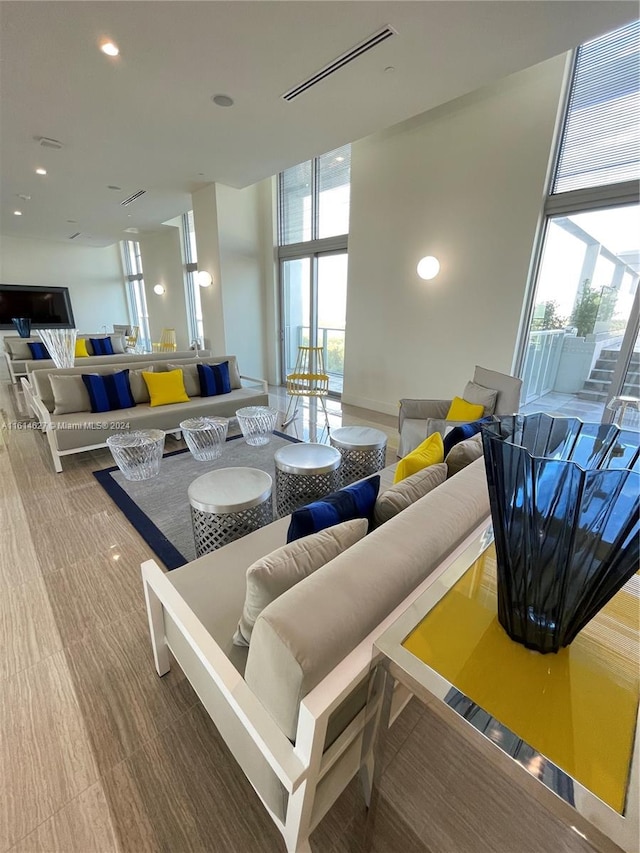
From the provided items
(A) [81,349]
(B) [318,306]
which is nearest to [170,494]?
(B) [318,306]

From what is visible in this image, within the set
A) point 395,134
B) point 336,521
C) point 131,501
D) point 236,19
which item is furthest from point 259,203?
point 336,521

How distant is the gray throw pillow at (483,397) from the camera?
288cm

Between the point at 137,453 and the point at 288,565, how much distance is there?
2.32 meters

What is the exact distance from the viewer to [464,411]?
2.91 metres

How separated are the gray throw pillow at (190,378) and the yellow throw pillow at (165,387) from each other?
7.9 inches

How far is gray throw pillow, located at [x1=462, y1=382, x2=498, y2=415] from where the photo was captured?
2879 millimetres

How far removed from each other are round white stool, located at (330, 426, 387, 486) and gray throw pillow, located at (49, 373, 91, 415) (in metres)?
2.52

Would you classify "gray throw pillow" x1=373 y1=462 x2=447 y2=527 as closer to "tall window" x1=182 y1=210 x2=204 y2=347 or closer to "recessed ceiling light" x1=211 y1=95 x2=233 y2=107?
"recessed ceiling light" x1=211 y1=95 x2=233 y2=107

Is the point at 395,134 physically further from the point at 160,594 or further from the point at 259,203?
the point at 160,594

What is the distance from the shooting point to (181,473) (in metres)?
3.06

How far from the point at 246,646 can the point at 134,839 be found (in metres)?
0.60

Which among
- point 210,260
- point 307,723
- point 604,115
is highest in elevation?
point 604,115

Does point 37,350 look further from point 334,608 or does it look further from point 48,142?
point 334,608

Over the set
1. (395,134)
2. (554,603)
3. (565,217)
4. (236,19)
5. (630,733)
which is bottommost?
(630,733)
